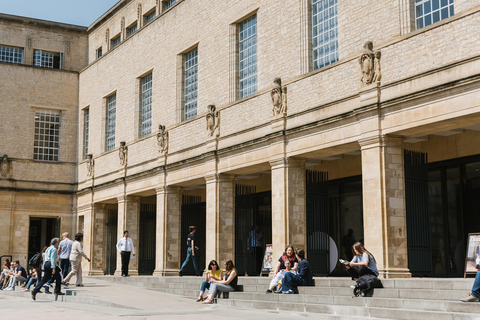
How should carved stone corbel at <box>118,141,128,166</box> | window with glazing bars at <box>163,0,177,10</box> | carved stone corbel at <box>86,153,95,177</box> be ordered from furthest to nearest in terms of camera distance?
carved stone corbel at <box>86,153,95,177</box>, window with glazing bars at <box>163,0,177,10</box>, carved stone corbel at <box>118,141,128,166</box>

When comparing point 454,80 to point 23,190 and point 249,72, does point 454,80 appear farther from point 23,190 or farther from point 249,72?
point 23,190

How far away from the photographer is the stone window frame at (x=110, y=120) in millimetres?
33938

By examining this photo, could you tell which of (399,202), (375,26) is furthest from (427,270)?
(375,26)

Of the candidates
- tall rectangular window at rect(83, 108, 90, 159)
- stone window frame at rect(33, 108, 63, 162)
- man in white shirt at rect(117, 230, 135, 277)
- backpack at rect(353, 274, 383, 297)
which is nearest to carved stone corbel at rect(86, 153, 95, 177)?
tall rectangular window at rect(83, 108, 90, 159)

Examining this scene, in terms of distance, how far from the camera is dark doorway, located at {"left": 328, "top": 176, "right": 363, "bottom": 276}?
73.2 feet

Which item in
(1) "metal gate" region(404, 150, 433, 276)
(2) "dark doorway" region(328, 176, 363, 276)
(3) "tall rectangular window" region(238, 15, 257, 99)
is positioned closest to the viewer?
(1) "metal gate" region(404, 150, 433, 276)

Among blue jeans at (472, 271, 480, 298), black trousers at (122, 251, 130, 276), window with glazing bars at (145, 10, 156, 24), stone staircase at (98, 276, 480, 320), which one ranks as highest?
window with glazing bars at (145, 10, 156, 24)

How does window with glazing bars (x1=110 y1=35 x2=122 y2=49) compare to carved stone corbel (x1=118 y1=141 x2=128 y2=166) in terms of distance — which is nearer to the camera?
carved stone corbel (x1=118 y1=141 x2=128 y2=166)

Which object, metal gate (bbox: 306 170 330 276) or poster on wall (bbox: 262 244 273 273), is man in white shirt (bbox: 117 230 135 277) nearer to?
poster on wall (bbox: 262 244 273 273)

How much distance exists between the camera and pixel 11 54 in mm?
38156

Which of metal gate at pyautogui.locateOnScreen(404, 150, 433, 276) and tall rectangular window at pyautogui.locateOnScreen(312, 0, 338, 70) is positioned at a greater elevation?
tall rectangular window at pyautogui.locateOnScreen(312, 0, 338, 70)

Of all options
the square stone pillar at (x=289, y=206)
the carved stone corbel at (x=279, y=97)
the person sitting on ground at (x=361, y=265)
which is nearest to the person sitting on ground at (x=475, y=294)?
the person sitting on ground at (x=361, y=265)

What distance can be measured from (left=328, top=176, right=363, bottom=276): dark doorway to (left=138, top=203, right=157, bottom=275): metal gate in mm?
10639

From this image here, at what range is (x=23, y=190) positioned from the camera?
36.2 meters
